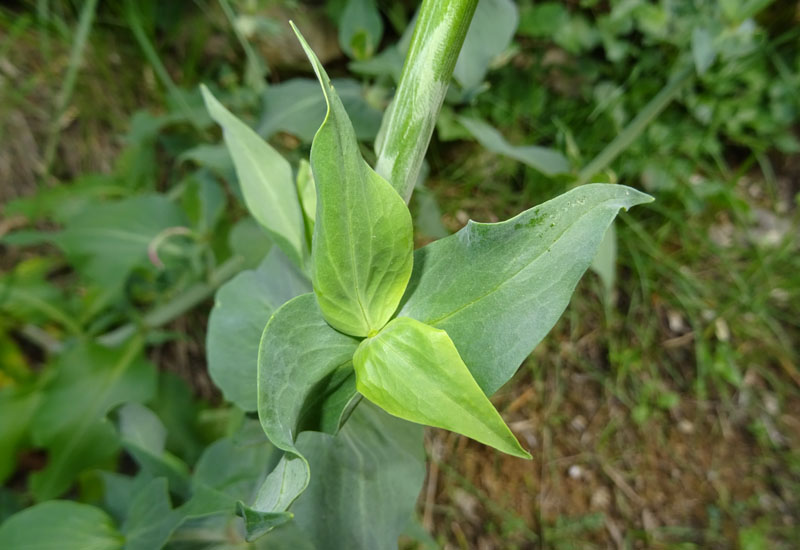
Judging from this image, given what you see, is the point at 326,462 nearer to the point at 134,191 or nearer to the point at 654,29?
the point at 134,191

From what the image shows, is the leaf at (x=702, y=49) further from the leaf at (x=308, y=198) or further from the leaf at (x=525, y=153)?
the leaf at (x=308, y=198)

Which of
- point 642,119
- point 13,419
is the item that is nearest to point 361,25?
point 642,119

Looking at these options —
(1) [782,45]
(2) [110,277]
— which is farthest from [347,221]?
(1) [782,45]

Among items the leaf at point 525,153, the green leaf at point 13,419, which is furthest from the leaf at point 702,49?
the green leaf at point 13,419

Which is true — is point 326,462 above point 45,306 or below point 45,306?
above

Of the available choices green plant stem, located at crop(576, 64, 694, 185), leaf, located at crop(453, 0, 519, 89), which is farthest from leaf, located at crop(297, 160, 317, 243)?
green plant stem, located at crop(576, 64, 694, 185)

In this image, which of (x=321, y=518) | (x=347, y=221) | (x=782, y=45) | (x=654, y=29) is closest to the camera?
(x=347, y=221)
